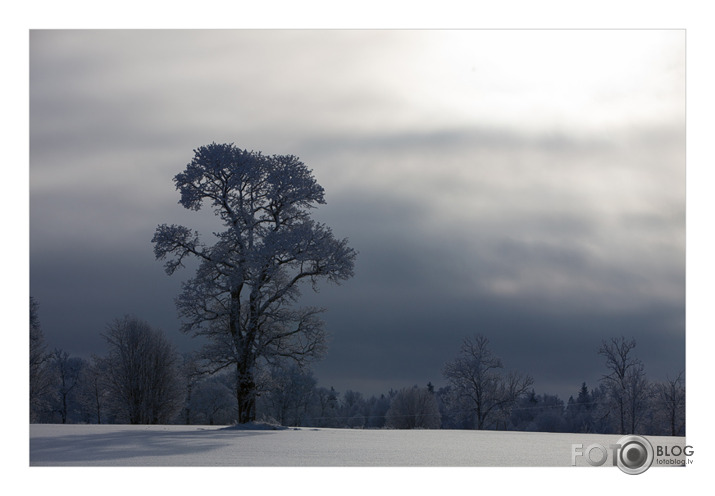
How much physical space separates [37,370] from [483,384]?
24.4 meters

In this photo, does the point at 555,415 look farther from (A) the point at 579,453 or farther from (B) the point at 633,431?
(A) the point at 579,453

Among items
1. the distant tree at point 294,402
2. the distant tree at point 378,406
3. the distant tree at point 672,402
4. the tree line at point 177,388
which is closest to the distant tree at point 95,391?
the tree line at point 177,388

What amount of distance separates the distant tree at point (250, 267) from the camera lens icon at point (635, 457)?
11962 millimetres

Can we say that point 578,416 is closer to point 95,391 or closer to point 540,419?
point 540,419

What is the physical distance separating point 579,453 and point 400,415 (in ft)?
→ 170

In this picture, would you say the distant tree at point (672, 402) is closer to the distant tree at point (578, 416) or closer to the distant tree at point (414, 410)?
the distant tree at point (578, 416)

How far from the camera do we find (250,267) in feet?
71.1

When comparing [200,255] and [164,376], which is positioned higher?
[200,255]

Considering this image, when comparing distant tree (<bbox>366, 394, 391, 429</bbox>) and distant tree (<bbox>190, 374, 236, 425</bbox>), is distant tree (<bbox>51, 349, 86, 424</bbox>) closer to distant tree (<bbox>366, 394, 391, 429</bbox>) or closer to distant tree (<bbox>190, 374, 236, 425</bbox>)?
distant tree (<bbox>190, 374, 236, 425</bbox>)

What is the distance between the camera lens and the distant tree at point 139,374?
39.3 metres

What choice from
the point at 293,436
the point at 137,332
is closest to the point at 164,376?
the point at 137,332

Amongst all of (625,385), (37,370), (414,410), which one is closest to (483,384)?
(625,385)

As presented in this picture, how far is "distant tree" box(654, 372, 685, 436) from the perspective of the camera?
34.6 meters

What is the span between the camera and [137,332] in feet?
131
